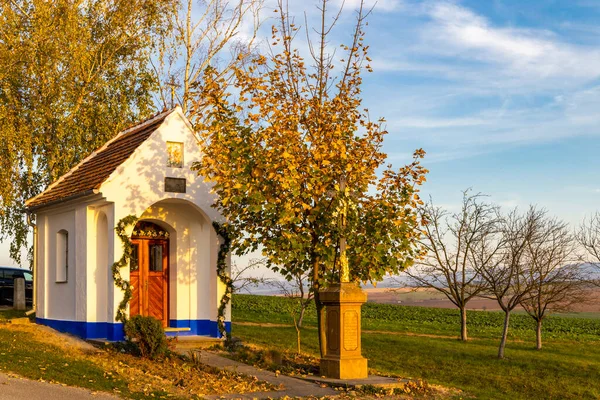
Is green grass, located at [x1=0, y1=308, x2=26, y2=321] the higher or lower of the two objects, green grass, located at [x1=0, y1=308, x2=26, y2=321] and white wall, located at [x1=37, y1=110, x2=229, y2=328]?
the lower

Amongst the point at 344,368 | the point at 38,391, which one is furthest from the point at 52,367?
the point at 344,368

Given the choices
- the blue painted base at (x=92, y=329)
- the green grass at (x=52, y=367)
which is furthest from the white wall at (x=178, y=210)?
the green grass at (x=52, y=367)

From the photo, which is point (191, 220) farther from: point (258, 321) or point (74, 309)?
point (258, 321)

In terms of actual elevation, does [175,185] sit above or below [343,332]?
above

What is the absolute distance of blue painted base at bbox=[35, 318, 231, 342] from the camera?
1875 cm

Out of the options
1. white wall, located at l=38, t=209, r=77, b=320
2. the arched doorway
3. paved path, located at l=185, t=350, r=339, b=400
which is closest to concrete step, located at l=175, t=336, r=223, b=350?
paved path, located at l=185, t=350, r=339, b=400

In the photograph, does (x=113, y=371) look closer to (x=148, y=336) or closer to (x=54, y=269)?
(x=148, y=336)

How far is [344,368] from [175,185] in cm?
698

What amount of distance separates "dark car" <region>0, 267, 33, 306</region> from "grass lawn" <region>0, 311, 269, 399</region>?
14.1 metres

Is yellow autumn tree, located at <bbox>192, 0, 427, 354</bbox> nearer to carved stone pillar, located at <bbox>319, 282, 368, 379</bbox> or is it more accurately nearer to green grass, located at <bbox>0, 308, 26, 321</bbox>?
carved stone pillar, located at <bbox>319, 282, 368, 379</bbox>

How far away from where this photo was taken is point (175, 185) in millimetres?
19844

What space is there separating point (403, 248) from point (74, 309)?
9.11 m

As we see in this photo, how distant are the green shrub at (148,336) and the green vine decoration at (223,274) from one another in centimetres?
330

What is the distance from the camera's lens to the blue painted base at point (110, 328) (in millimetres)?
18750
